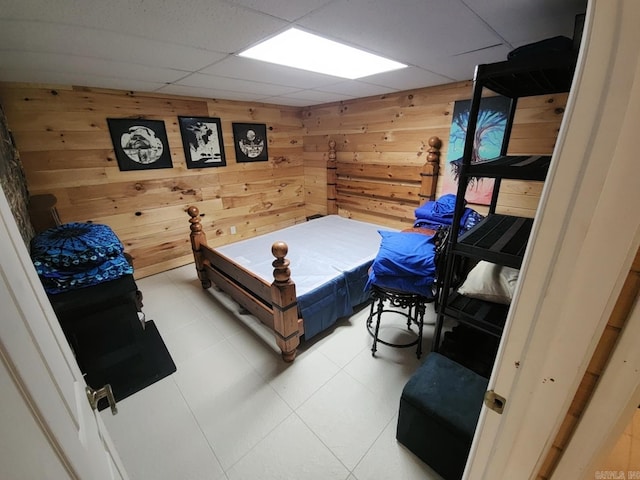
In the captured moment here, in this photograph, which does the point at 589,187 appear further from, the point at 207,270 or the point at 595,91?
the point at 207,270

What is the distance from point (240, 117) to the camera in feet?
12.3

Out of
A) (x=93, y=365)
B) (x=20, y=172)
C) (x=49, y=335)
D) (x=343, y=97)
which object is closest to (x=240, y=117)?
(x=343, y=97)

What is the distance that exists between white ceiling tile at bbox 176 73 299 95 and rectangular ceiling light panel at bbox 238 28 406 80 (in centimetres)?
71

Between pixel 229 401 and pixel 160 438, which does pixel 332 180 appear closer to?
pixel 229 401

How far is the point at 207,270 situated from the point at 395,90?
2.96 m

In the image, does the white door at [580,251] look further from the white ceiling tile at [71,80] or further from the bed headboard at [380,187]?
the white ceiling tile at [71,80]

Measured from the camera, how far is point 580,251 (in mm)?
453

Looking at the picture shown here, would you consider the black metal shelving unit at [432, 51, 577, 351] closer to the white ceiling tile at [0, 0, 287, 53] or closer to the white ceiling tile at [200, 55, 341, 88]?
the white ceiling tile at [0, 0, 287, 53]

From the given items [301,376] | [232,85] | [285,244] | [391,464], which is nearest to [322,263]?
[285,244]

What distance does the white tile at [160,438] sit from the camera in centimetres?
136

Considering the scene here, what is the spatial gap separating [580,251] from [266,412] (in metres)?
1.77

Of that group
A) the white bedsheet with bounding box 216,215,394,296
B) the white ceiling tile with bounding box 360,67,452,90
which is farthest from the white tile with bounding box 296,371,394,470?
the white ceiling tile with bounding box 360,67,452,90

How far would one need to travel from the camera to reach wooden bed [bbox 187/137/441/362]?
1875 mm

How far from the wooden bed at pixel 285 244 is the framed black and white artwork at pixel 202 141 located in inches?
42.2
